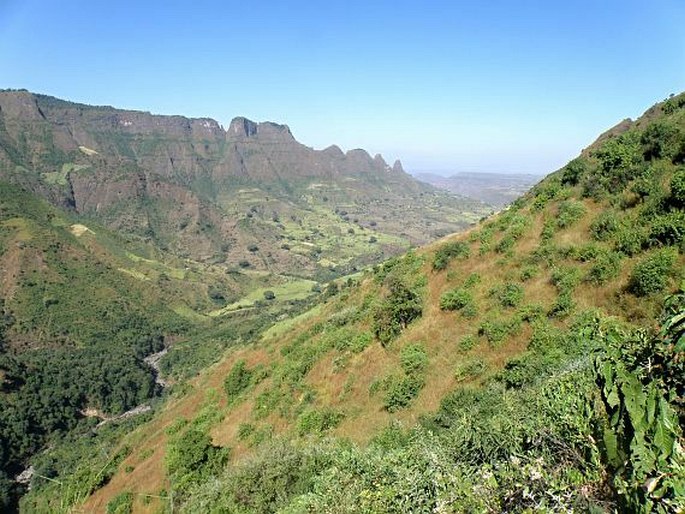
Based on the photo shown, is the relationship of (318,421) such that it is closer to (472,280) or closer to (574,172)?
(472,280)

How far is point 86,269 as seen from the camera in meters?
168

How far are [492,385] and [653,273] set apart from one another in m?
8.83

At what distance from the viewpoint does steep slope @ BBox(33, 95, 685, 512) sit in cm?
639

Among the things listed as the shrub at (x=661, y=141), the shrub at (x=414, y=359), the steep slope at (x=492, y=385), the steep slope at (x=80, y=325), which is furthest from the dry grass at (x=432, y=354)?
the steep slope at (x=80, y=325)

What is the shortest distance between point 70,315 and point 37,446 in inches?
2375

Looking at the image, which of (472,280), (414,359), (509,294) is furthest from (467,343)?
(472,280)

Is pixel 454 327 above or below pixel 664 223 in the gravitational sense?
below

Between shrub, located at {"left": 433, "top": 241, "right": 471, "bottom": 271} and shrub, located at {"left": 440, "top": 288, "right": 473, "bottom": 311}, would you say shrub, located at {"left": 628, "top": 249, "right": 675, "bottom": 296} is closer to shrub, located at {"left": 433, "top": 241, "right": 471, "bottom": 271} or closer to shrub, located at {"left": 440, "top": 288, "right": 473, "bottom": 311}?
shrub, located at {"left": 440, "top": 288, "right": 473, "bottom": 311}

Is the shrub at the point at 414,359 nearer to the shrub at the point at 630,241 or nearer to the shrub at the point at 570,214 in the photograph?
the shrub at the point at 630,241

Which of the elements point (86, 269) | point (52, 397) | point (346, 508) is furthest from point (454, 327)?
point (86, 269)

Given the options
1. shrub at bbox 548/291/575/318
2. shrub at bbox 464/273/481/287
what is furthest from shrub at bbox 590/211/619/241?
shrub at bbox 464/273/481/287

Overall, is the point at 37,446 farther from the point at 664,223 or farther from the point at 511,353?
the point at 664,223

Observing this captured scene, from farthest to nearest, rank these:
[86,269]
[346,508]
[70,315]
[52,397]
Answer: [86,269]
[70,315]
[52,397]
[346,508]

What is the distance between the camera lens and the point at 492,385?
66.1 ft
